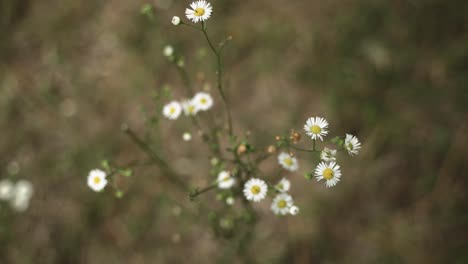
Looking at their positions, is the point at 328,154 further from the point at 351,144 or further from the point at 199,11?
the point at 199,11

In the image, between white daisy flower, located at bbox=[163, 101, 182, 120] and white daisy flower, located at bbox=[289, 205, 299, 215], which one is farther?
white daisy flower, located at bbox=[163, 101, 182, 120]

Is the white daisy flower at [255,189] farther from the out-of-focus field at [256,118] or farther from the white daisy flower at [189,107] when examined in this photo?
the out-of-focus field at [256,118]

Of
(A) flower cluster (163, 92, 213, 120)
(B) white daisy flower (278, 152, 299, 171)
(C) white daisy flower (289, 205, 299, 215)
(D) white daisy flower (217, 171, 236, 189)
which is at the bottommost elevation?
(C) white daisy flower (289, 205, 299, 215)

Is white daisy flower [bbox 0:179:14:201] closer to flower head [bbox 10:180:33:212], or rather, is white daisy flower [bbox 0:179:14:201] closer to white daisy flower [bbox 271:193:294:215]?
flower head [bbox 10:180:33:212]

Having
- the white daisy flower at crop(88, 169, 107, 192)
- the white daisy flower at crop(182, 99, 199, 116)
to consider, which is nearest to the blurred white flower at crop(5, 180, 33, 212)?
the white daisy flower at crop(88, 169, 107, 192)

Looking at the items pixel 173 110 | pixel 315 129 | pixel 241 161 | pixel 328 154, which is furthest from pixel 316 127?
pixel 173 110

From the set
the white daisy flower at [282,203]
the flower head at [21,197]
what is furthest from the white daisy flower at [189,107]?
the flower head at [21,197]
